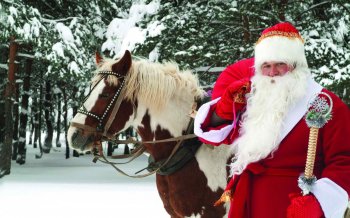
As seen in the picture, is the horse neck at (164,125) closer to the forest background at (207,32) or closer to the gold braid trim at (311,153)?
the gold braid trim at (311,153)

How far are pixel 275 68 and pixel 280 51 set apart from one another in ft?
0.35

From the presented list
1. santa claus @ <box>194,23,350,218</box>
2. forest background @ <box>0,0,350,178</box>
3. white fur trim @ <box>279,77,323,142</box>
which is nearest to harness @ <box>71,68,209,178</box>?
santa claus @ <box>194,23,350,218</box>

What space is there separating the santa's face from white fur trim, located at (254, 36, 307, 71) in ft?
0.10

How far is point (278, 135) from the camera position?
264 cm

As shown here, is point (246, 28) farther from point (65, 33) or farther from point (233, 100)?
point (233, 100)

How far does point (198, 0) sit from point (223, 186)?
875 cm

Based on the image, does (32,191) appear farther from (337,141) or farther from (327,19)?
(337,141)

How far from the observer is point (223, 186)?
13.4 feet

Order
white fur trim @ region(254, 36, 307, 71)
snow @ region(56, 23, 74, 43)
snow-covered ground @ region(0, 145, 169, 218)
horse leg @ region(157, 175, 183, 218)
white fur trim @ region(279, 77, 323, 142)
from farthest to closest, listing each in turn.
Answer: snow @ region(56, 23, 74, 43)
snow-covered ground @ region(0, 145, 169, 218)
horse leg @ region(157, 175, 183, 218)
white fur trim @ region(254, 36, 307, 71)
white fur trim @ region(279, 77, 323, 142)

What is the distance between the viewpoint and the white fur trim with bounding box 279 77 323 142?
103 inches

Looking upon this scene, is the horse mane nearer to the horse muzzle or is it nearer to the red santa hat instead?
the horse muzzle

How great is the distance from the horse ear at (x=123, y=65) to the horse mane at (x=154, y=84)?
38mm

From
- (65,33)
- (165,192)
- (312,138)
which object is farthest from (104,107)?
(65,33)

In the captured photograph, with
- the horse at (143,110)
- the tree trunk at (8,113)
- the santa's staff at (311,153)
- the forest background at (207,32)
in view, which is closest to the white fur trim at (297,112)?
the santa's staff at (311,153)
